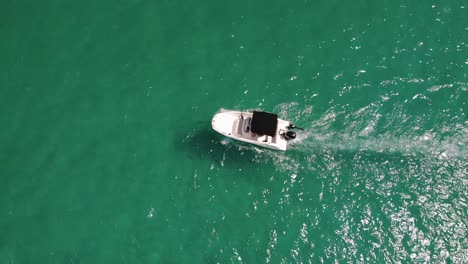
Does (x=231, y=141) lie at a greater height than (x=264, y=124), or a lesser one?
lesser

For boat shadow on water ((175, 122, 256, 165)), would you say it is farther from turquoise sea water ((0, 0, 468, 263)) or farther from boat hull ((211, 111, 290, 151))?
boat hull ((211, 111, 290, 151))

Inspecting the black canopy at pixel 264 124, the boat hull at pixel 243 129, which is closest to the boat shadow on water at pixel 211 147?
the boat hull at pixel 243 129

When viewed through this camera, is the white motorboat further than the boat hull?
No

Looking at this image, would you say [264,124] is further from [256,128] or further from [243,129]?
[243,129]

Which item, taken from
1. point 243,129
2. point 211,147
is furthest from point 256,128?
point 211,147

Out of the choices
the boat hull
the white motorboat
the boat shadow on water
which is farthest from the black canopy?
the boat shadow on water

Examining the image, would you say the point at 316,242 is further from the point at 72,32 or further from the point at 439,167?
the point at 72,32

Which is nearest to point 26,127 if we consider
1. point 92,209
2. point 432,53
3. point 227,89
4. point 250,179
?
point 92,209
